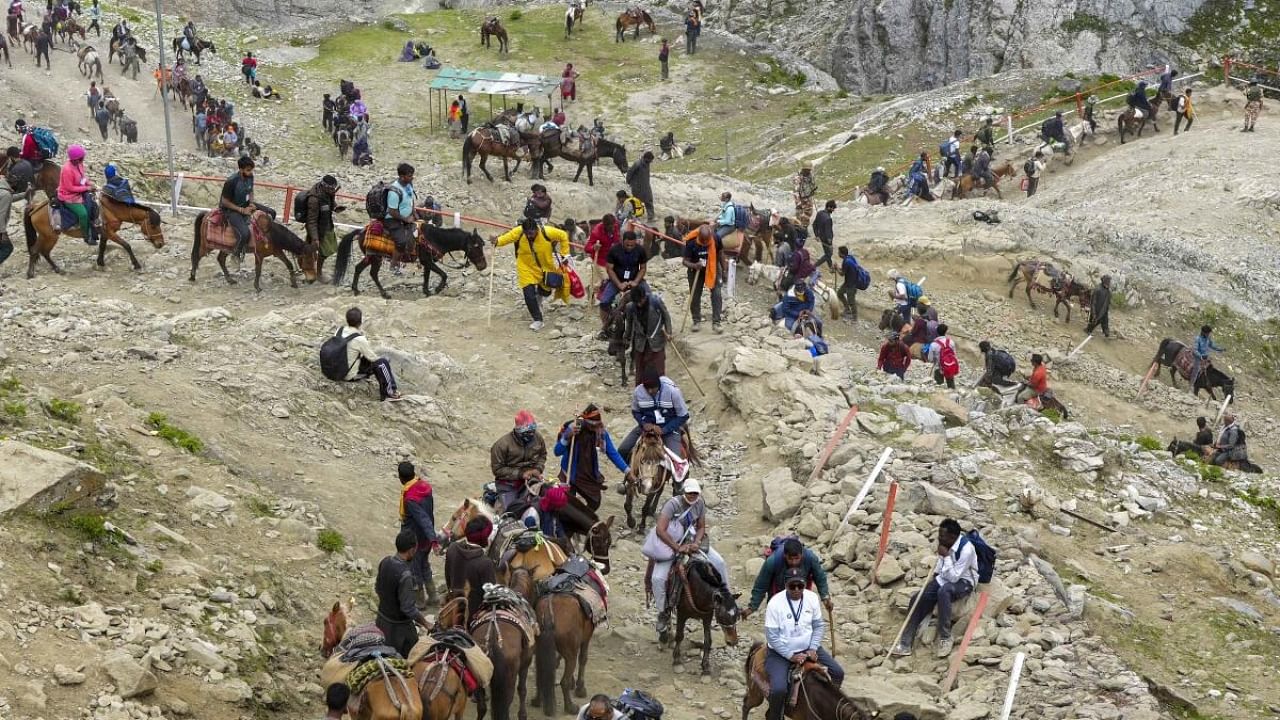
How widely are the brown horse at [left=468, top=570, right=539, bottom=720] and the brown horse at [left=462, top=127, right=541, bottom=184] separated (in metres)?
19.4

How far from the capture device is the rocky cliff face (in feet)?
171

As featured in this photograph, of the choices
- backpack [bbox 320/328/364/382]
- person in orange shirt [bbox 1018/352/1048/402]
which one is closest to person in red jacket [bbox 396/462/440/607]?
backpack [bbox 320/328/364/382]

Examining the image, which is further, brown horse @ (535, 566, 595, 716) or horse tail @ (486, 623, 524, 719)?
brown horse @ (535, 566, 595, 716)

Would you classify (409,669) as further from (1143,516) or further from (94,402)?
(1143,516)

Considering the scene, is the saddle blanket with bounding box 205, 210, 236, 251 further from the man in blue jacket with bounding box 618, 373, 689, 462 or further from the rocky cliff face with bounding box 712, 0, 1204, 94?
the rocky cliff face with bounding box 712, 0, 1204, 94

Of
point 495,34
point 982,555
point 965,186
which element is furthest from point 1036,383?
point 495,34

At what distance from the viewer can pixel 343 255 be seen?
22703 mm

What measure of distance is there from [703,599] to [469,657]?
3.06 meters

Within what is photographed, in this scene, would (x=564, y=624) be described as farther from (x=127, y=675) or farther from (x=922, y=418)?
(x=922, y=418)

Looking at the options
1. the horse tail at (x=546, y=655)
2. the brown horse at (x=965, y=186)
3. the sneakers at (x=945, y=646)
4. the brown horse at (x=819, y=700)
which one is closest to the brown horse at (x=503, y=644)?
the horse tail at (x=546, y=655)

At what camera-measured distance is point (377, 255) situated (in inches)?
879

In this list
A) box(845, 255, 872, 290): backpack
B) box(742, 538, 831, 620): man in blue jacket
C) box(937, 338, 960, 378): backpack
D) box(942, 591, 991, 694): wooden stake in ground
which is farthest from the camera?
box(845, 255, 872, 290): backpack

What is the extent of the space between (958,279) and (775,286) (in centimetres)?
630

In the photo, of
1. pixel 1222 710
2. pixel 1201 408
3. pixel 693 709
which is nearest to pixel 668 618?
pixel 693 709
